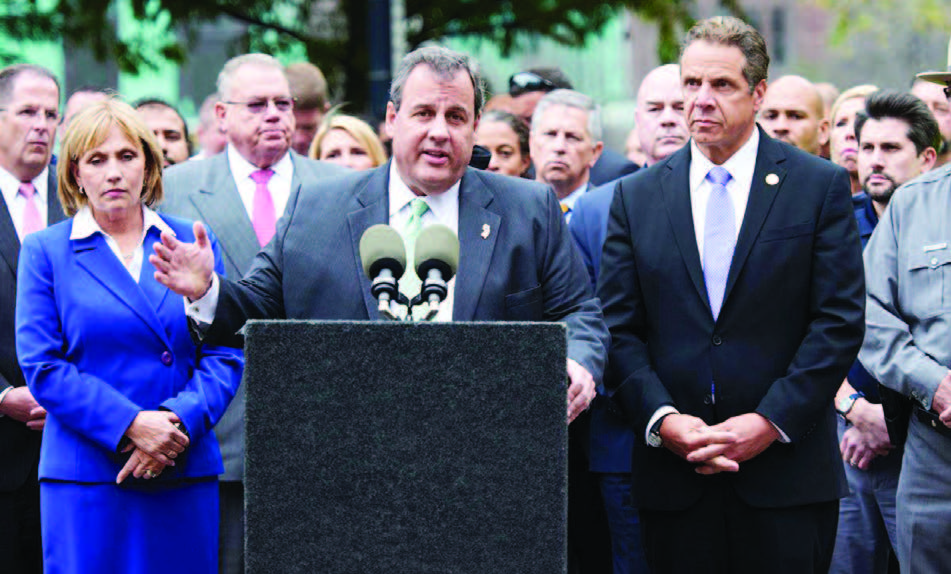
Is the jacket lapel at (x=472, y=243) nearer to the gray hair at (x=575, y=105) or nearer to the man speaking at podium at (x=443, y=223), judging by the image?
the man speaking at podium at (x=443, y=223)

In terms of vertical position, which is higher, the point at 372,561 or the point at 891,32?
the point at 891,32

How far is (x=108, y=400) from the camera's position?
A: 5188mm

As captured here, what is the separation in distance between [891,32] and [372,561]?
3576 cm

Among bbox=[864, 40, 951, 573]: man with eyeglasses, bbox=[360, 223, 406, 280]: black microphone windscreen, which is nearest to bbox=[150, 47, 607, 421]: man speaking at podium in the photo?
bbox=[360, 223, 406, 280]: black microphone windscreen

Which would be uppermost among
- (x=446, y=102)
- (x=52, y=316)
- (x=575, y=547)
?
(x=446, y=102)

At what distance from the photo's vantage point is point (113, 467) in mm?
5254

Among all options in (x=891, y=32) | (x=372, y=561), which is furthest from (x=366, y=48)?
(x=891, y=32)

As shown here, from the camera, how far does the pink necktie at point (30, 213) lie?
6.60m

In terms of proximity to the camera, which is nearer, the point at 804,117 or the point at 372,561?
the point at 372,561

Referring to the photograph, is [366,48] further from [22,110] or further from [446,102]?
[446,102]

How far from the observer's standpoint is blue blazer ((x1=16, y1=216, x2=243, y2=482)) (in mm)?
5219

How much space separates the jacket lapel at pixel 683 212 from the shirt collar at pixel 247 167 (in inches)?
96.0

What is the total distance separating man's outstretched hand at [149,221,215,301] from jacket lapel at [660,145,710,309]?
177cm

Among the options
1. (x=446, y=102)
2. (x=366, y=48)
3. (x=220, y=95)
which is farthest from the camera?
(x=366, y=48)
